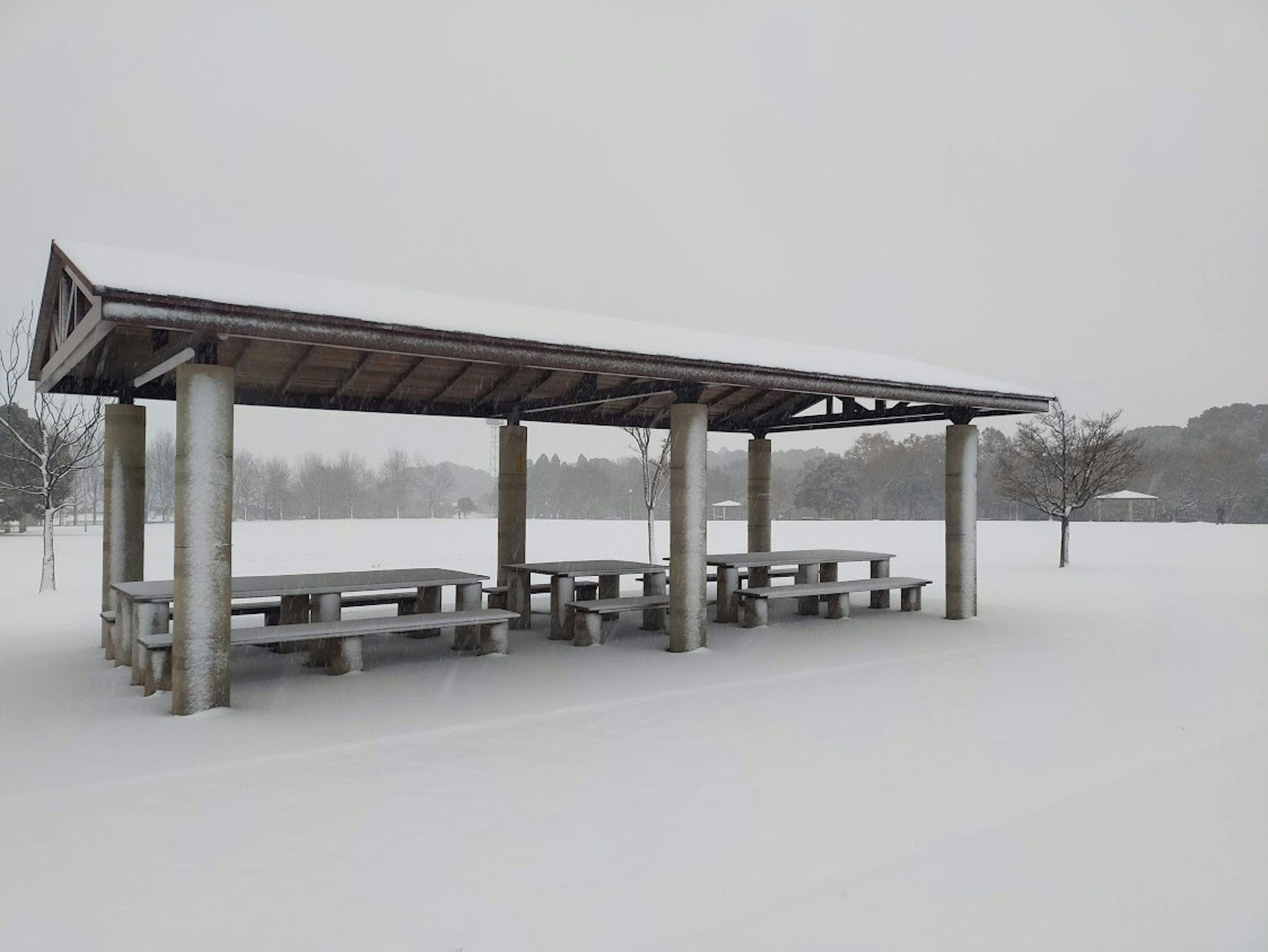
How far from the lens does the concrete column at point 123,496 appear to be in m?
9.52

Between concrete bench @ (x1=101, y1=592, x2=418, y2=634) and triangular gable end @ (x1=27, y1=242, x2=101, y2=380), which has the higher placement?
triangular gable end @ (x1=27, y1=242, x2=101, y2=380)

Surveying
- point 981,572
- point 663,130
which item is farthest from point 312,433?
point 981,572

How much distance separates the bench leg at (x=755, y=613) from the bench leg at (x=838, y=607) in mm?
1283

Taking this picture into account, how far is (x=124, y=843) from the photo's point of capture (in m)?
4.10

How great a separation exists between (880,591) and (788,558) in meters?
1.57

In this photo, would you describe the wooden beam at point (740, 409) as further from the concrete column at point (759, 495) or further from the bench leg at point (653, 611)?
the bench leg at point (653, 611)

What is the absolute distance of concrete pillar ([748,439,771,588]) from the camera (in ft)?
50.8

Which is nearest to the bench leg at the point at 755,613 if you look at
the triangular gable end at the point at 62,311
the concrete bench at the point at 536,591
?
the concrete bench at the point at 536,591

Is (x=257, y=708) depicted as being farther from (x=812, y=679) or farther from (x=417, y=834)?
(x=812, y=679)

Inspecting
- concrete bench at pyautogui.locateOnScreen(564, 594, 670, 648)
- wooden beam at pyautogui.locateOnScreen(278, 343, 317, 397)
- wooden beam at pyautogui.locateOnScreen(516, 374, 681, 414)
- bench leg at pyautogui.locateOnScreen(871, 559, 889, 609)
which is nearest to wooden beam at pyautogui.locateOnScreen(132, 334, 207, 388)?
wooden beam at pyautogui.locateOnScreen(278, 343, 317, 397)

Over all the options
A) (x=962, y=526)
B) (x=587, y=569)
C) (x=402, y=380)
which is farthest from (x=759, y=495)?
(x=402, y=380)

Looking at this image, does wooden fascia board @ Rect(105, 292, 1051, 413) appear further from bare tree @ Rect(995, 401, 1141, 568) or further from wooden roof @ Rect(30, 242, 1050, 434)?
bare tree @ Rect(995, 401, 1141, 568)

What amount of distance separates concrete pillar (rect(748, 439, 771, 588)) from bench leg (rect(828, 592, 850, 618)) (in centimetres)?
334

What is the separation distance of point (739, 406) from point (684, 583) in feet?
17.1
